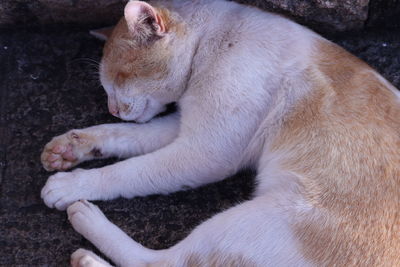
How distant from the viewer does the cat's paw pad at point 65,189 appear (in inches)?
90.9

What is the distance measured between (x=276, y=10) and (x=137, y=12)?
69 centimetres

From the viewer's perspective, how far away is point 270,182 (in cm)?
215

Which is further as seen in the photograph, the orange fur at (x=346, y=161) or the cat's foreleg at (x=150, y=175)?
the cat's foreleg at (x=150, y=175)

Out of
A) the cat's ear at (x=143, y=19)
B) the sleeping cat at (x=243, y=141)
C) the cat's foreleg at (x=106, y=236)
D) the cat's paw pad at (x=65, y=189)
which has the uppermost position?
the cat's ear at (x=143, y=19)

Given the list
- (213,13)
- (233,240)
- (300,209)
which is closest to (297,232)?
(300,209)

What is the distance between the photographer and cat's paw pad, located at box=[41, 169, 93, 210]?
7.57 ft

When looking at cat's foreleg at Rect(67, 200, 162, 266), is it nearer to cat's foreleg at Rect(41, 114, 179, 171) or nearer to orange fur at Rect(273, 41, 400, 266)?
cat's foreleg at Rect(41, 114, 179, 171)

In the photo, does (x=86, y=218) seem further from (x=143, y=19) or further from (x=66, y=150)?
(x=143, y=19)

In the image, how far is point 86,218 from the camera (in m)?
2.24

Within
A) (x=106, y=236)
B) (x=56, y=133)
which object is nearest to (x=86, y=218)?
(x=106, y=236)

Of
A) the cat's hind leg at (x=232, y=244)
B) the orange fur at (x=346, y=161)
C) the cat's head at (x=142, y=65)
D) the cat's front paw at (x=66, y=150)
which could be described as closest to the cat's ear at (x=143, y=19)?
the cat's head at (x=142, y=65)

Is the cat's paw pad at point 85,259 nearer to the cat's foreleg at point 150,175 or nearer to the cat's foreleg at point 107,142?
the cat's foreleg at point 150,175

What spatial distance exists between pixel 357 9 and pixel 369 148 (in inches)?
32.5

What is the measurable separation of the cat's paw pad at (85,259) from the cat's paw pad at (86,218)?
0.28 ft
